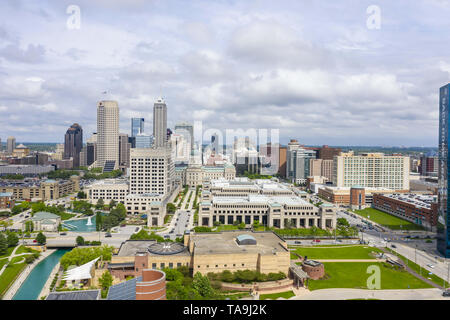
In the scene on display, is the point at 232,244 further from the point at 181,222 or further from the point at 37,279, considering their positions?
the point at 181,222

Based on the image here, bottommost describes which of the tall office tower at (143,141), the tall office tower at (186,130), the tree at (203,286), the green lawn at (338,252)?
the green lawn at (338,252)

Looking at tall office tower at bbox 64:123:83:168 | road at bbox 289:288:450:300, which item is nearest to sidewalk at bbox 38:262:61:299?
road at bbox 289:288:450:300

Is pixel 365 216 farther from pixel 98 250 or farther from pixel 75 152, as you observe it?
pixel 75 152

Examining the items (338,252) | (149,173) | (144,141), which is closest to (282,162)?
(144,141)

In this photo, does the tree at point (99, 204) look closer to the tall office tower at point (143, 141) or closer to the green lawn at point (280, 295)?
the green lawn at point (280, 295)

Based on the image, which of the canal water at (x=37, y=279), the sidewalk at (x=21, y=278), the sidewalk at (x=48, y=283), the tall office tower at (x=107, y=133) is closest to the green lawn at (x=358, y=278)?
the sidewalk at (x=48, y=283)
